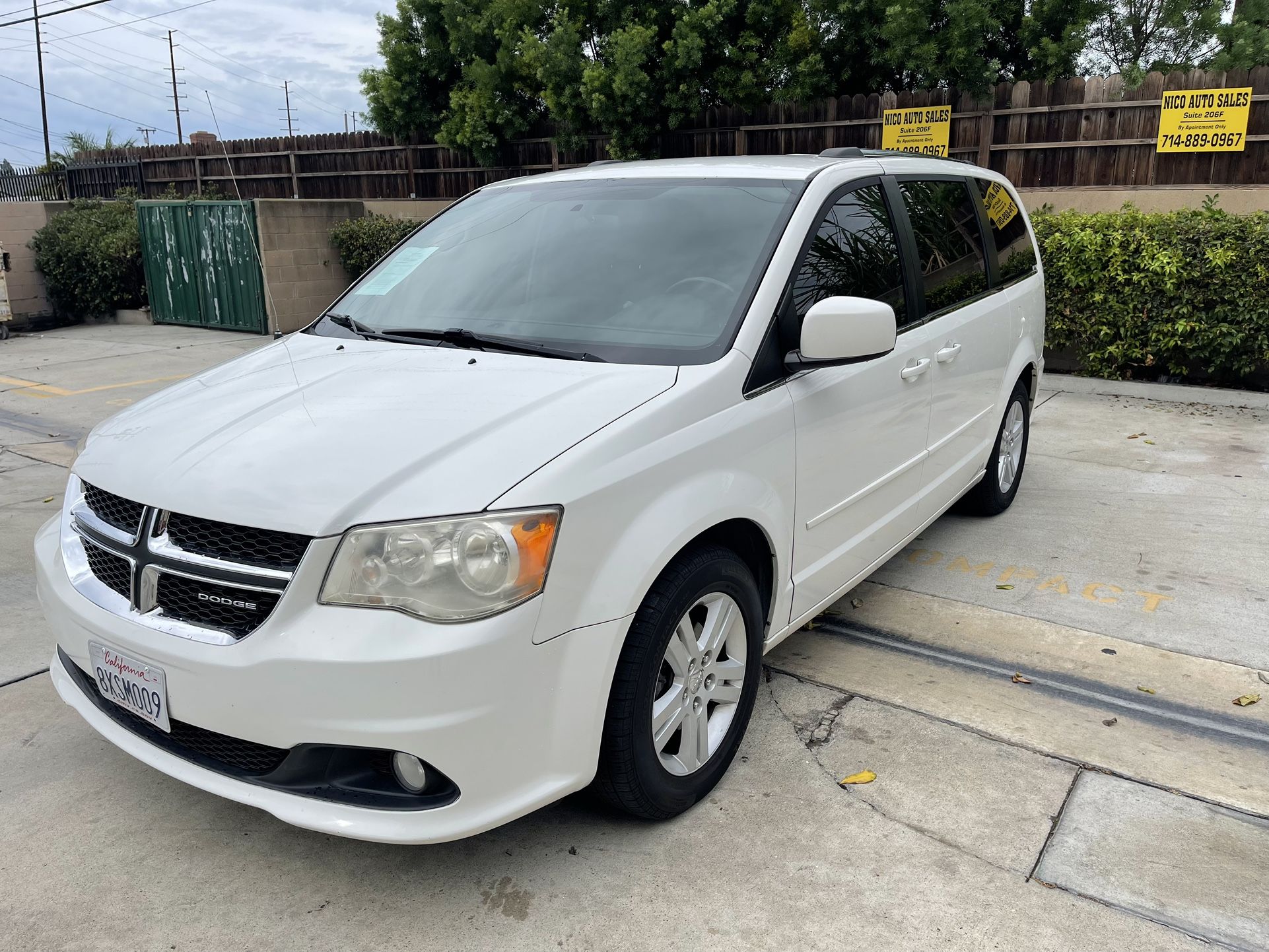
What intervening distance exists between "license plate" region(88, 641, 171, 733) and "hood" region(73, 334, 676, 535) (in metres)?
0.40

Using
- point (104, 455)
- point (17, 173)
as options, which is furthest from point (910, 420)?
point (17, 173)

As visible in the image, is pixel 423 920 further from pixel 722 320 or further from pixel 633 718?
pixel 722 320

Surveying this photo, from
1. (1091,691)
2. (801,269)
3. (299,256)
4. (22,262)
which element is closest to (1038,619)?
(1091,691)

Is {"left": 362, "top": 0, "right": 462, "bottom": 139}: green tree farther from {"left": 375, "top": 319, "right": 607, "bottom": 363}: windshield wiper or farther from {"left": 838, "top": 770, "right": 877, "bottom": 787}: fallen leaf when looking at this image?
{"left": 838, "top": 770, "right": 877, "bottom": 787}: fallen leaf

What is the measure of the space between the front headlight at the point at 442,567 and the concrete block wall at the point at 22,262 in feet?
46.2

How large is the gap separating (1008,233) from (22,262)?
1363 centimetres

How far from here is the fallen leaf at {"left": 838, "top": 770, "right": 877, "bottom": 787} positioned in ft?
10.0

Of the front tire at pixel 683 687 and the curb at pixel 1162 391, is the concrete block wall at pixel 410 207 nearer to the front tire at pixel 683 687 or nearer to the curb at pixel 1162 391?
the curb at pixel 1162 391

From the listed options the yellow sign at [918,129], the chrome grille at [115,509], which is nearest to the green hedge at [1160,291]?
the yellow sign at [918,129]

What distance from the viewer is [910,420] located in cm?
388

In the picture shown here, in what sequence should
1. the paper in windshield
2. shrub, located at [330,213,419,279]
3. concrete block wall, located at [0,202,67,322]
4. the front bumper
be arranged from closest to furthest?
the front bumper
the paper in windshield
shrub, located at [330,213,419,279]
concrete block wall, located at [0,202,67,322]

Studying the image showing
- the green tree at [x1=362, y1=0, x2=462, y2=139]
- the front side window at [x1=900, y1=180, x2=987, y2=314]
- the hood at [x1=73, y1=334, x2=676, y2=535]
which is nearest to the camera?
the hood at [x1=73, y1=334, x2=676, y2=535]

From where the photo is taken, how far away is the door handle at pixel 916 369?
148 inches

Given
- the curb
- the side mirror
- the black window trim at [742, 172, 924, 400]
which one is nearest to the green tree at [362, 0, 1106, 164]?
the curb
